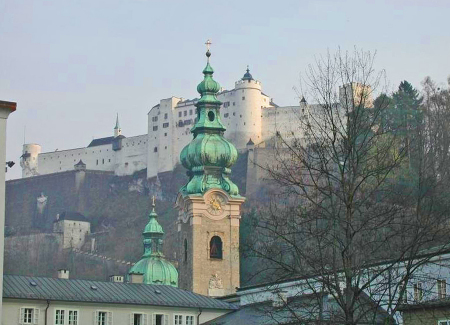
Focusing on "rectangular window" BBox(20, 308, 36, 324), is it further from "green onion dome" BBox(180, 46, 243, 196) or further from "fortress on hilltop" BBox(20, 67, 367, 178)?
"fortress on hilltop" BBox(20, 67, 367, 178)

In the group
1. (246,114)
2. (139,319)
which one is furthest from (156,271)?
(246,114)

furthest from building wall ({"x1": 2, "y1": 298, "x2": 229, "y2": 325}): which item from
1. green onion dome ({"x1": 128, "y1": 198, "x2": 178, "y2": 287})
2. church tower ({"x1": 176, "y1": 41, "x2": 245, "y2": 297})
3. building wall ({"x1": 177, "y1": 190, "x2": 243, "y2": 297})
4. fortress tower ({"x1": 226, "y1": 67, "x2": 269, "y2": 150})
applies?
fortress tower ({"x1": 226, "y1": 67, "x2": 269, "y2": 150})

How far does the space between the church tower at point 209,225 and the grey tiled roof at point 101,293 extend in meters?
13.3

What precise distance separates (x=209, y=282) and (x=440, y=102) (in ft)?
117

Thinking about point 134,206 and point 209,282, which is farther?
point 134,206

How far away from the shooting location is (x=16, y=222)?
172m

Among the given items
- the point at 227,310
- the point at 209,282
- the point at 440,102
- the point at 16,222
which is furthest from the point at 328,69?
the point at 16,222

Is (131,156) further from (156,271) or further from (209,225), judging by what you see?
(209,225)

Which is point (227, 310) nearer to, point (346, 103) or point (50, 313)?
point (50, 313)

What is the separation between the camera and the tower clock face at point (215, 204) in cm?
6881

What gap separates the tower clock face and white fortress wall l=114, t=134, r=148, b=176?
325ft

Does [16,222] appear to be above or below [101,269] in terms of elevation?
above

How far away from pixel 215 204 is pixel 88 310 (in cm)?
2160

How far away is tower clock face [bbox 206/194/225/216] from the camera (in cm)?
6881
